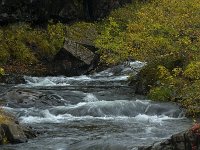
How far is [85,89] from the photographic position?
3047 cm

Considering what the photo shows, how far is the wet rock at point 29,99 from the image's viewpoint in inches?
951

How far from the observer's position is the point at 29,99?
24609 mm

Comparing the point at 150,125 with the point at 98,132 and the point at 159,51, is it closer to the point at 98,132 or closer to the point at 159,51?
the point at 98,132

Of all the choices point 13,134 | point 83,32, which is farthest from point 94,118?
point 83,32

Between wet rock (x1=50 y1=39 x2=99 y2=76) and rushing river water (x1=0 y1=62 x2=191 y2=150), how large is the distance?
700cm

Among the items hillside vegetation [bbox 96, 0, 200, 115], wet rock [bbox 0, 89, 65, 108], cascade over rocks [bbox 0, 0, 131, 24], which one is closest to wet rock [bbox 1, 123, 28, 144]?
wet rock [bbox 0, 89, 65, 108]

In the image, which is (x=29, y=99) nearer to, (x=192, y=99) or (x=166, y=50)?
(x=192, y=99)

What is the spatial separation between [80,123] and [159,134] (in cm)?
428

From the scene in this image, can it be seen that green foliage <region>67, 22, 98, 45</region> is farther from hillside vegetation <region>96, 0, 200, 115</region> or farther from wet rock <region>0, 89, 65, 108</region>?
wet rock <region>0, 89, 65, 108</region>

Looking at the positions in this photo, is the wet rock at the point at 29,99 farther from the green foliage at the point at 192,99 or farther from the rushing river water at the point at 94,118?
the green foliage at the point at 192,99

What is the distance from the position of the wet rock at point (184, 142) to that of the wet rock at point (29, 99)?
11664 millimetres

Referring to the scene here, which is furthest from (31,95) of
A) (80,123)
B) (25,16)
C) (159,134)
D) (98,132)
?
(25,16)

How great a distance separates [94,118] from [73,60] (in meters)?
17.1

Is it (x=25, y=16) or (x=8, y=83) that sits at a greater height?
(x=25, y=16)
